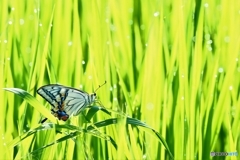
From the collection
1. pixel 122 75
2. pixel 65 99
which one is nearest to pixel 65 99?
pixel 65 99

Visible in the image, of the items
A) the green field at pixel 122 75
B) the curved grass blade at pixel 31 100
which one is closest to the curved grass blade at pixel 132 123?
the green field at pixel 122 75

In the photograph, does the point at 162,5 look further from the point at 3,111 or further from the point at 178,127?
the point at 3,111

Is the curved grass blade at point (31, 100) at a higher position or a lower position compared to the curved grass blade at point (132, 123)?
higher

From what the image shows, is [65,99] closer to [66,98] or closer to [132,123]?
[66,98]

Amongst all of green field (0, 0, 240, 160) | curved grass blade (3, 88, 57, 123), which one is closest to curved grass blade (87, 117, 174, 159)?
green field (0, 0, 240, 160)

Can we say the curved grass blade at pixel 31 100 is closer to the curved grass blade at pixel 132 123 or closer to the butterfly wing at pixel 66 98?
the butterfly wing at pixel 66 98

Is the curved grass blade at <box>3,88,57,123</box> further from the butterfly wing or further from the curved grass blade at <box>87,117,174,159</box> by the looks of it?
the curved grass blade at <box>87,117,174,159</box>
